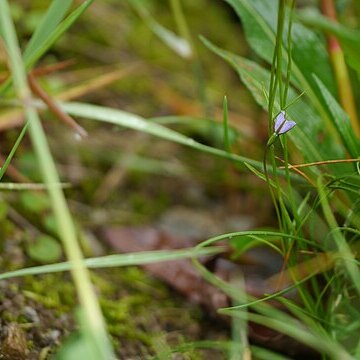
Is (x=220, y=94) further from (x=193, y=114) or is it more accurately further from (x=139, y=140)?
(x=139, y=140)

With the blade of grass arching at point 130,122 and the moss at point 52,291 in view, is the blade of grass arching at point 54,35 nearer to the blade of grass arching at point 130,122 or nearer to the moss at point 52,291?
the blade of grass arching at point 130,122

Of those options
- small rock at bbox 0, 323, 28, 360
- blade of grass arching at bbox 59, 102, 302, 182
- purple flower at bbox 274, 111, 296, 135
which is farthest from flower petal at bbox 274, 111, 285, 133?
small rock at bbox 0, 323, 28, 360

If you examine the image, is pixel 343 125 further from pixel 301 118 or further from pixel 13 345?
pixel 13 345

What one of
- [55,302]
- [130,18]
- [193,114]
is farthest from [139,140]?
[55,302]

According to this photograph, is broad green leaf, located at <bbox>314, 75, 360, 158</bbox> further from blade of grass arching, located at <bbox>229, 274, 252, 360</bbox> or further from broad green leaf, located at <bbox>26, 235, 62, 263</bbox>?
broad green leaf, located at <bbox>26, 235, 62, 263</bbox>

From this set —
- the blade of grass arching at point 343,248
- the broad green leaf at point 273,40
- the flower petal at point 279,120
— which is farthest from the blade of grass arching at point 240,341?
the broad green leaf at point 273,40

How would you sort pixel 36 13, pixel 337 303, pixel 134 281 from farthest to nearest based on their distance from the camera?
pixel 36 13
pixel 134 281
pixel 337 303
